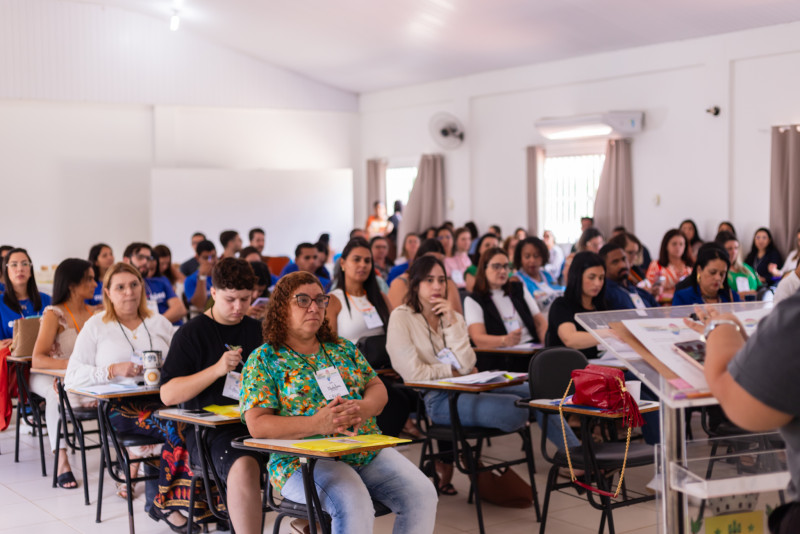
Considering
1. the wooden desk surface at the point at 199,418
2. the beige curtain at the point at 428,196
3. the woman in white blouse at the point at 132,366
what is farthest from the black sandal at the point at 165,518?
the beige curtain at the point at 428,196

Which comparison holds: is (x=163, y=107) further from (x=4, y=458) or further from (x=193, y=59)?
(x=4, y=458)

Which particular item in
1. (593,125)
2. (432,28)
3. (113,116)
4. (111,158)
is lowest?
(111,158)

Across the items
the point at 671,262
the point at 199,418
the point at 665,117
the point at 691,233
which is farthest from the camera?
the point at 665,117

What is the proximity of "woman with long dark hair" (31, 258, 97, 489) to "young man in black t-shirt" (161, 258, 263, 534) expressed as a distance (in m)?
1.55

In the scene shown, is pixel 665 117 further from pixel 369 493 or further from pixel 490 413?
pixel 369 493

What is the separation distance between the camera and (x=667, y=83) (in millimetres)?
10312

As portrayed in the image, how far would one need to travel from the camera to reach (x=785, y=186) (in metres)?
9.28

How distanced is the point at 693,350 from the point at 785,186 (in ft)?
26.6

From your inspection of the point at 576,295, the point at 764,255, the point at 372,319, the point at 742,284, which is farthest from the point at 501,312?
the point at 764,255

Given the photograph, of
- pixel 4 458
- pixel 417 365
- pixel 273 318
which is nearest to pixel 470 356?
pixel 417 365

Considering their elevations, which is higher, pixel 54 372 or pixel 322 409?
pixel 322 409

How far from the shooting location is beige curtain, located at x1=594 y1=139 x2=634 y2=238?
10.8m

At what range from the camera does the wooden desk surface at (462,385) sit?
3.80 metres

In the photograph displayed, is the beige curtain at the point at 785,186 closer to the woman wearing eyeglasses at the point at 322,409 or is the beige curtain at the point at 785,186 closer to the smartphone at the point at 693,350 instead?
the woman wearing eyeglasses at the point at 322,409
